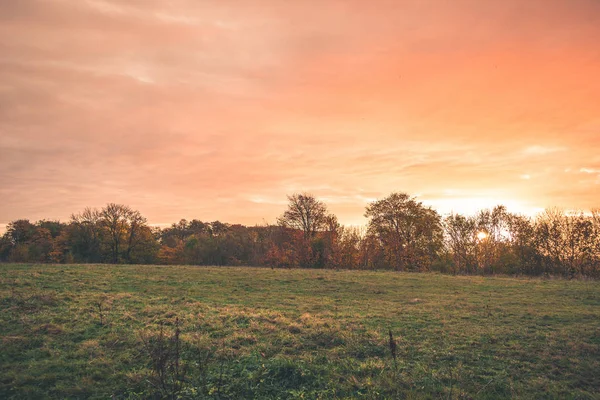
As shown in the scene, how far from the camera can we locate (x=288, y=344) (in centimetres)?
1196

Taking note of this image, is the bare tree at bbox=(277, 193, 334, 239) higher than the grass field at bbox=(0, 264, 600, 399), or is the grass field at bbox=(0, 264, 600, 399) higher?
the bare tree at bbox=(277, 193, 334, 239)

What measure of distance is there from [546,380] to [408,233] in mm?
47745

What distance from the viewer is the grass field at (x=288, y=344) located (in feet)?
29.0

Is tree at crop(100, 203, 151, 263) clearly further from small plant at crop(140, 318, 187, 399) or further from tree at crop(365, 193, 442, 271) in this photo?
small plant at crop(140, 318, 187, 399)

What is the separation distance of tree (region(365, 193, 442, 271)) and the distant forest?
0.53 feet

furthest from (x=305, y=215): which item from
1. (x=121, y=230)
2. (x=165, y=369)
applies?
(x=165, y=369)

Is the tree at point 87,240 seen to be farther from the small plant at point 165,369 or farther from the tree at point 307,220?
the small plant at point 165,369

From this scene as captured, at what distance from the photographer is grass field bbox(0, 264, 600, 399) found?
29.0 feet

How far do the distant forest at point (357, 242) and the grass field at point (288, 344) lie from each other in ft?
94.8

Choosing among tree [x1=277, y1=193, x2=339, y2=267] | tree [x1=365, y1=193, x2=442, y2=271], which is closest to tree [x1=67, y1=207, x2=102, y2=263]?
tree [x1=277, y1=193, x2=339, y2=267]

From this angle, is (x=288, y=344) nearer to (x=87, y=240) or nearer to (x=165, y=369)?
(x=165, y=369)

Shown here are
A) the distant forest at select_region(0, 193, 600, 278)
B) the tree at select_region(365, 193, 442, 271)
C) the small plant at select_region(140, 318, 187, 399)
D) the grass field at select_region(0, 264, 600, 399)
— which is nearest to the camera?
the small plant at select_region(140, 318, 187, 399)

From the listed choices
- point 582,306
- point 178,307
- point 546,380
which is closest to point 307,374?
point 546,380

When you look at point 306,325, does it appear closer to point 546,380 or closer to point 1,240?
point 546,380
